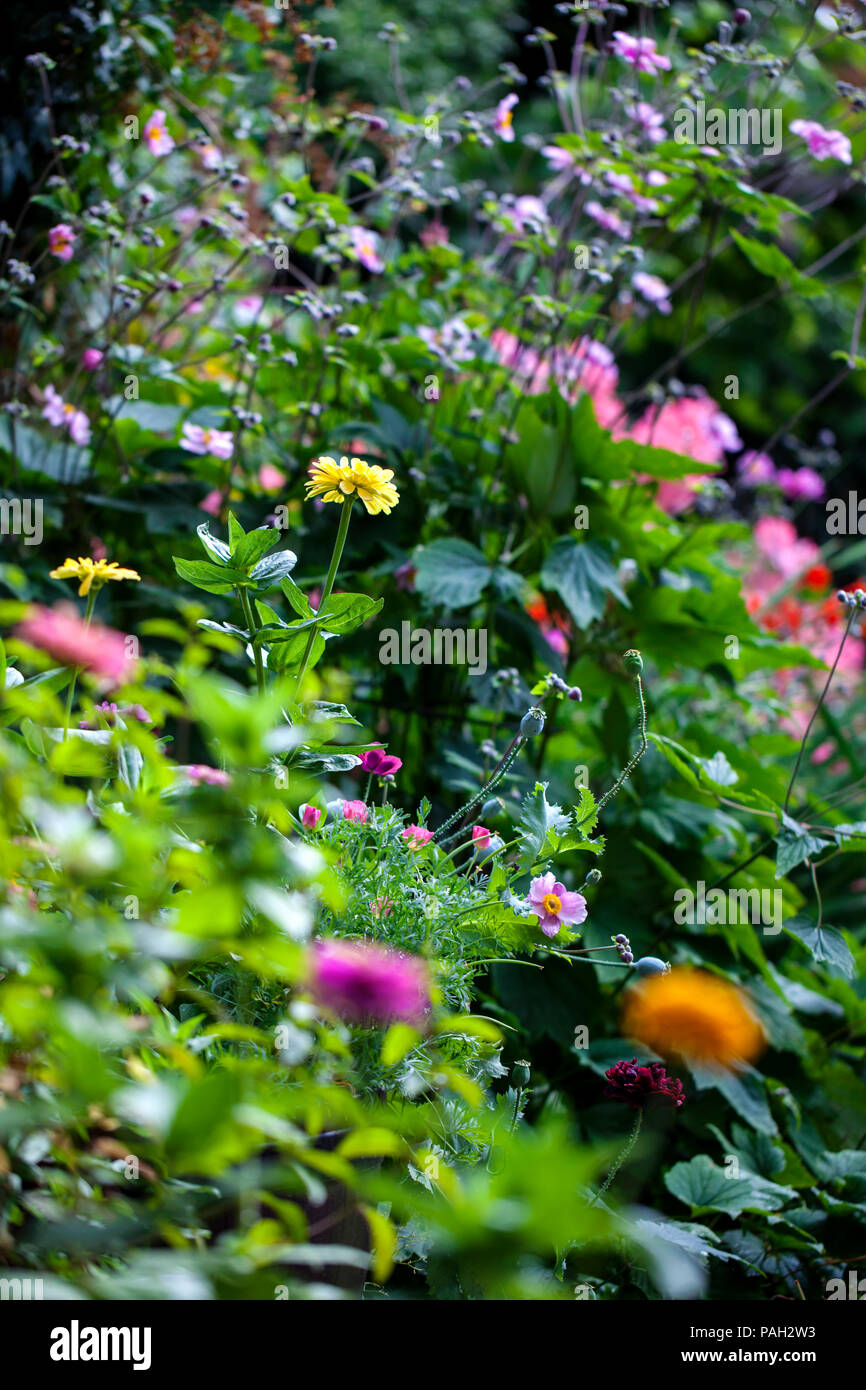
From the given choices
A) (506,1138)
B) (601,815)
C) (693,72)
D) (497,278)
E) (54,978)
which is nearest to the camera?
(54,978)

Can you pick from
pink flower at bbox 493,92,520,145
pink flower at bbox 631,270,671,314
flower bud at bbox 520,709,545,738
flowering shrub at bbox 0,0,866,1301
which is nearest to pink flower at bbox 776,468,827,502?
flowering shrub at bbox 0,0,866,1301

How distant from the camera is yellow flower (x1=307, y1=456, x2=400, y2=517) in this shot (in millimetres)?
850

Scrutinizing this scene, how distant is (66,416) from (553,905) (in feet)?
3.40

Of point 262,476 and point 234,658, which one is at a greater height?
point 262,476

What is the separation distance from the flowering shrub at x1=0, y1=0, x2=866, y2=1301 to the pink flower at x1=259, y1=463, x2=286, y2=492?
0.13 feet

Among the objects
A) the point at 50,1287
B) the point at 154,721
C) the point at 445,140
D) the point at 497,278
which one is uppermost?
the point at 445,140

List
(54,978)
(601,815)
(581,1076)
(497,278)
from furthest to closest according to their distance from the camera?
(497,278)
(601,815)
(581,1076)
(54,978)

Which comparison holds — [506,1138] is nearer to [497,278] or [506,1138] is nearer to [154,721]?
[154,721]

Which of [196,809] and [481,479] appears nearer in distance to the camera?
[196,809]

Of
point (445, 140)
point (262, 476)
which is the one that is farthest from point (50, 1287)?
point (445, 140)

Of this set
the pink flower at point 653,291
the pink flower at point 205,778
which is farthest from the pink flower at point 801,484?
the pink flower at point 205,778

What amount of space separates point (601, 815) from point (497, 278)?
878 mm

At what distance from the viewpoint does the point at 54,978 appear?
0.49m

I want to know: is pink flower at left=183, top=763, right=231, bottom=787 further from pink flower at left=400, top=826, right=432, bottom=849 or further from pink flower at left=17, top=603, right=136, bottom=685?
pink flower at left=400, top=826, right=432, bottom=849
